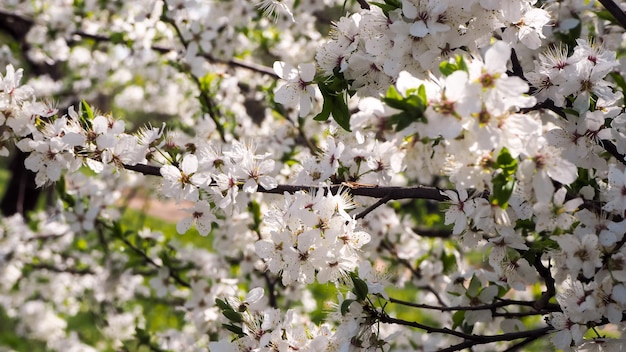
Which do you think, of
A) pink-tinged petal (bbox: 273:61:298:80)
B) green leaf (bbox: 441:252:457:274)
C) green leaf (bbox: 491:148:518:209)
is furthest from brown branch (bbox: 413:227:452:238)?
green leaf (bbox: 491:148:518:209)

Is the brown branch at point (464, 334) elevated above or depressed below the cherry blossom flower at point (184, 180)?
below

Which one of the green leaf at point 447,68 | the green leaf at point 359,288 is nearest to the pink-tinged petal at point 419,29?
the green leaf at point 447,68

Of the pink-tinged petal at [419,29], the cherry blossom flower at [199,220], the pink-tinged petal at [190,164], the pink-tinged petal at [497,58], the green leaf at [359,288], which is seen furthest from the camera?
the cherry blossom flower at [199,220]

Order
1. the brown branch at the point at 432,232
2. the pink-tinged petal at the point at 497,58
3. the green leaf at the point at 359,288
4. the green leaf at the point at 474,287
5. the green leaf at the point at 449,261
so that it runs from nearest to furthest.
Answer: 1. the pink-tinged petal at the point at 497,58
2. the green leaf at the point at 359,288
3. the green leaf at the point at 474,287
4. the green leaf at the point at 449,261
5. the brown branch at the point at 432,232

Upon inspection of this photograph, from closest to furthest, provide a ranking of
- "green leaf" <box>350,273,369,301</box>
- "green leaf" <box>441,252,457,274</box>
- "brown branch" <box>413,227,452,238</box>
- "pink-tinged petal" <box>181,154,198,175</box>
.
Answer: "green leaf" <box>350,273,369,301</box> → "pink-tinged petal" <box>181,154,198,175</box> → "green leaf" <box>441,252,457,274</box> → "brown branch" <box>413,227,452,238</box>

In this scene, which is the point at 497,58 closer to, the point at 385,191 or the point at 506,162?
the point at 506,162

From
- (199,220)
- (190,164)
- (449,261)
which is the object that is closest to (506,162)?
(190,164)

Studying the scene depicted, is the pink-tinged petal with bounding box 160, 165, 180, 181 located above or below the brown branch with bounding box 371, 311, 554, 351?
above

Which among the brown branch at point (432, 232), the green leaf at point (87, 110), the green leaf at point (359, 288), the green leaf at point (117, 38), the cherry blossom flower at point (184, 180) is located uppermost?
the green leaf at point (87, 110)

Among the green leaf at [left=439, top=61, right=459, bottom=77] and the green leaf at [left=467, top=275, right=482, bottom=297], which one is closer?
the green leaf at [left=439, top=61, right=459, bottom=77]

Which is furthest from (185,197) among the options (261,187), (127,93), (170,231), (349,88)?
(170,231)

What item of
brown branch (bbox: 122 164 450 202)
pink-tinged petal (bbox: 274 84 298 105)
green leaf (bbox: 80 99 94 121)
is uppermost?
pink-tinged petal (bbox: 274 84 298 105)

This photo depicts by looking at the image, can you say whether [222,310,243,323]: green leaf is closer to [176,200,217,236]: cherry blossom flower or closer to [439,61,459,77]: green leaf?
[176,200,217,236]: cherry blossom flower

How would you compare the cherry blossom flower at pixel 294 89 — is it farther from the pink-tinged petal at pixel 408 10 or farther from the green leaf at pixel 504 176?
the green leaf at pixel 504 176
